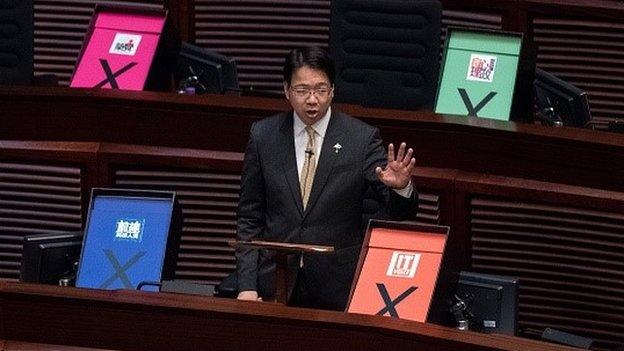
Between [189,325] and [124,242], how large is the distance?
477 mm

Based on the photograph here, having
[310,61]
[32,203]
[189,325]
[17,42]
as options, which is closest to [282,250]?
[189,325]

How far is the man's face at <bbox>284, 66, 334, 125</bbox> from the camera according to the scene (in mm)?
2396

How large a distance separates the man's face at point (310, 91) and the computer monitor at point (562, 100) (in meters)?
0.48

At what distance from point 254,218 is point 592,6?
103cm

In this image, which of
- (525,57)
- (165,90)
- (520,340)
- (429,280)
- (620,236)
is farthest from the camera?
(165,90)

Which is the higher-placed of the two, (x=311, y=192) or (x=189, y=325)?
(x=311, y=192)

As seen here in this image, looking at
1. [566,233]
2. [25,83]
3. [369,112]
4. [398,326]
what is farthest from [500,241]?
[25,83]

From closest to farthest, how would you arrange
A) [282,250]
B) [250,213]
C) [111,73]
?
[282,250] < [250,213] < [111,73]

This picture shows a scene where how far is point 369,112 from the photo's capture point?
278cm

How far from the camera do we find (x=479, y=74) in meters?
2.92

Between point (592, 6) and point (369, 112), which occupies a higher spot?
point (592, 6)

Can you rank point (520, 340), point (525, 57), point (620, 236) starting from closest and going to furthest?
point (520, 340) < point (620, 236) < point (525, 57)

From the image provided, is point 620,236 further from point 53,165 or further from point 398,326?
point 53,165

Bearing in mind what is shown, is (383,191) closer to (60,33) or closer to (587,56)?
(587,56)
